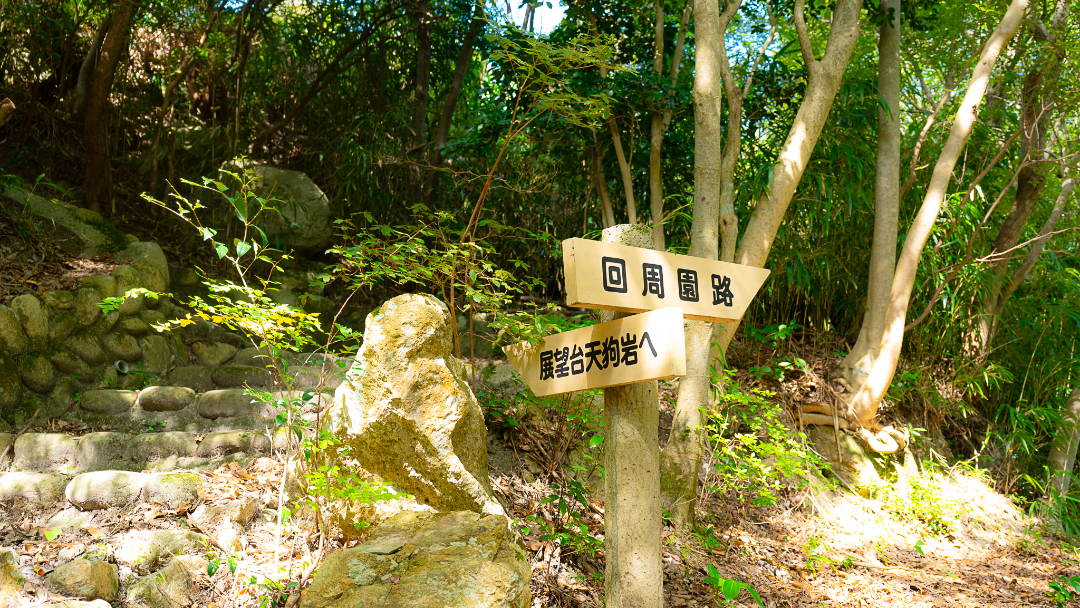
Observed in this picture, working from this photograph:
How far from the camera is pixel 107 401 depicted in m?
3.74

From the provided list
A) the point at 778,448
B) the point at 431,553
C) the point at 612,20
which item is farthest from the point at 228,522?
the point at 612,20

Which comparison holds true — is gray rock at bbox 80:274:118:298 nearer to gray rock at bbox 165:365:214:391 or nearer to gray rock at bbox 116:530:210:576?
gray rock at bbox 165:365:214:391

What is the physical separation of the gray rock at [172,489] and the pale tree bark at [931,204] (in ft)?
13.8

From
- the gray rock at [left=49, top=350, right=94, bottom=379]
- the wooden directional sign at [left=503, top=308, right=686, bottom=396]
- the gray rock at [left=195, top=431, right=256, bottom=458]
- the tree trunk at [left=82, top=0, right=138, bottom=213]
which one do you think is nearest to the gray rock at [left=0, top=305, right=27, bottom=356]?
the gray rock at [left=49, top=350, right=94, bottom=379]

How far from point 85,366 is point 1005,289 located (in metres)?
6.87

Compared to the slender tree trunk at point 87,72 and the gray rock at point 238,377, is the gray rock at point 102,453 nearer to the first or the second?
the gray rock at point 238,377

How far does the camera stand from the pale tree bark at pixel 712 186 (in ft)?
11.6

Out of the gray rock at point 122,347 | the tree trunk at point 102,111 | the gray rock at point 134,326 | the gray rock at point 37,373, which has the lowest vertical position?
the gray rock at point 37,373

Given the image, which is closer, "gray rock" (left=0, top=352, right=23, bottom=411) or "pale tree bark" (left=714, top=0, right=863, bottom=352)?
"gray rock" (left=0, top=352, right=23, bottom=411)

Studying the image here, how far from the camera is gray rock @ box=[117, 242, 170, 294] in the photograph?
15.2 feet

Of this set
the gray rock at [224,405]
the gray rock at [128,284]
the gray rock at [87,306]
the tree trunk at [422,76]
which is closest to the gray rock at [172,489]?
the gray rock at [224,405]

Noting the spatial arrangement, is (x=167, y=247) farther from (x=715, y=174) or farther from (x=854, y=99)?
(x=854, y=99)

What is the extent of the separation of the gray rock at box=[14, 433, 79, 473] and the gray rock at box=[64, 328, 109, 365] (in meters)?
0.94

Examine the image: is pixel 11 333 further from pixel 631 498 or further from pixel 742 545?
pixel 742 545
